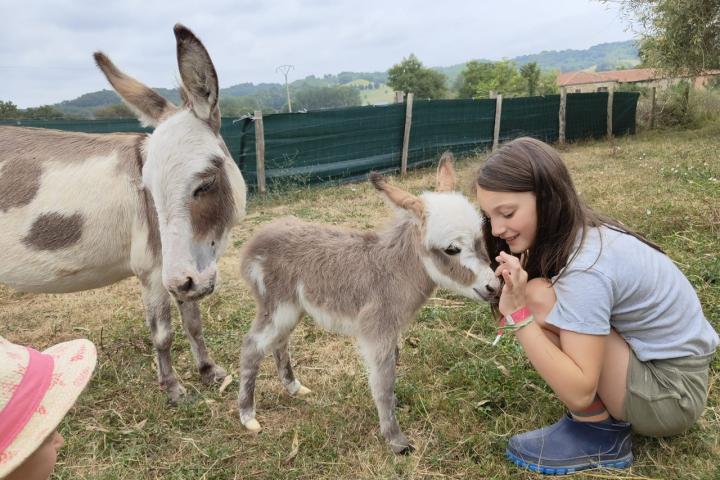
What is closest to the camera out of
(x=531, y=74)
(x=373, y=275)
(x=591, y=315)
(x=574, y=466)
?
(x=591, y=315)

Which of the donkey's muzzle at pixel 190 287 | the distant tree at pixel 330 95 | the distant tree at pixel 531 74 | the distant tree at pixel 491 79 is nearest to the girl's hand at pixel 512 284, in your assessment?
the donkey's muzzle at pixel 190 287

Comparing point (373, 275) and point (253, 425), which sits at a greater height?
point (373, 275)

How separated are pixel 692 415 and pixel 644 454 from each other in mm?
350

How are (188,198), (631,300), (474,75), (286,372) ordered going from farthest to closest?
(474,75) → (286,372) → (188,198) → (631,300)

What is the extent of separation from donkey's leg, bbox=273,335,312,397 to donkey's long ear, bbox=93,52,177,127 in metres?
1.66

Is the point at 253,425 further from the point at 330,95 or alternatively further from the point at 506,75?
the point at 330,95

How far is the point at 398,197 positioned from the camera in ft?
8.80

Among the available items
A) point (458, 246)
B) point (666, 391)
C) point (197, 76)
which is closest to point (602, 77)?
point (458, 246)

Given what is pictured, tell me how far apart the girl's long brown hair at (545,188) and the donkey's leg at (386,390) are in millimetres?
980

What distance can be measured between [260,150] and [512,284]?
8.34 meters

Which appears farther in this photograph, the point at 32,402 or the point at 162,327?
the point at 162,327

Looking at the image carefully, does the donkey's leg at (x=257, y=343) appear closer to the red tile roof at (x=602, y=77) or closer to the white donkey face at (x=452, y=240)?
the white donkey face at (x=452, y=240)

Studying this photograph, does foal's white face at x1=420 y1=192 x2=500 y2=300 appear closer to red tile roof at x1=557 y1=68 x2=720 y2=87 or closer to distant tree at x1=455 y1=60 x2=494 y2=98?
distant tree at x1=455 y1=60 x2=494 y2=98

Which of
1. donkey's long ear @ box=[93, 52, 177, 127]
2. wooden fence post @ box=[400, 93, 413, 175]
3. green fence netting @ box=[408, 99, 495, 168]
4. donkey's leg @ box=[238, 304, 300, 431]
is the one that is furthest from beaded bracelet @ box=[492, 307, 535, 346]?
green fence netting @ box=[408, 99, 495, 168]
